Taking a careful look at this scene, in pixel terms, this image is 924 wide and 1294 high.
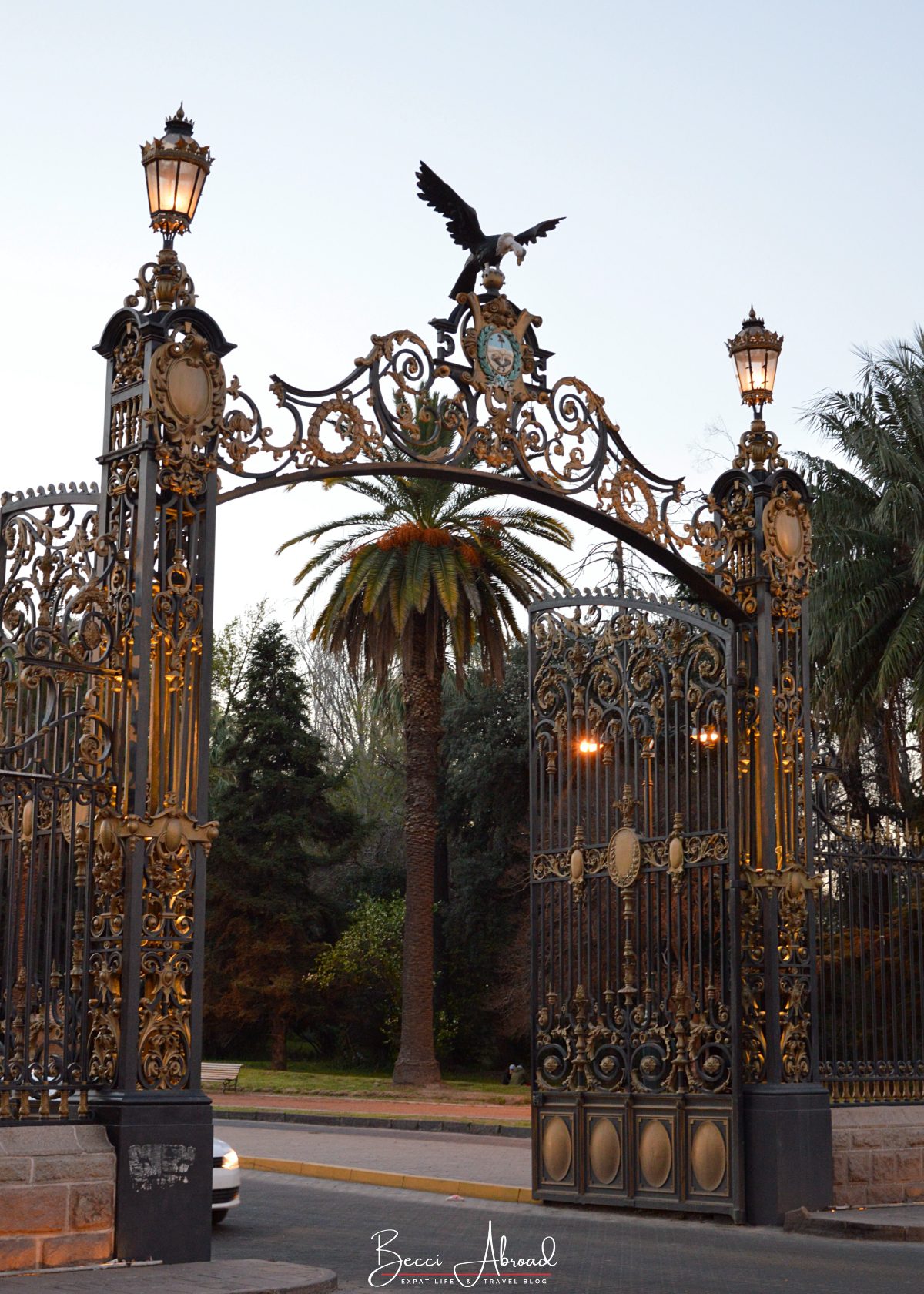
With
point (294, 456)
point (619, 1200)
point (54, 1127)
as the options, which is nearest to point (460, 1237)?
point (619, 1200)

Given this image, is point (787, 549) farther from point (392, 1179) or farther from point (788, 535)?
point (392, 1179)

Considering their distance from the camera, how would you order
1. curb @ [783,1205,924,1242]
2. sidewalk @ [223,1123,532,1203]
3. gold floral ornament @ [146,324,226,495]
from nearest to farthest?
gold floral ornament @ [146,324,226,495] < curb @ [783,1205,924,1242] < sidewalk @ [223,1123,532,1203]

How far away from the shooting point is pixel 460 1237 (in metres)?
11.9

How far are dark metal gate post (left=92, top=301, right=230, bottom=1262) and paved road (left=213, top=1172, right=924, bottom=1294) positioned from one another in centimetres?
129

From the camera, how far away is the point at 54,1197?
29.2 feet

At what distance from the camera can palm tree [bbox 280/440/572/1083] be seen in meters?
31.6

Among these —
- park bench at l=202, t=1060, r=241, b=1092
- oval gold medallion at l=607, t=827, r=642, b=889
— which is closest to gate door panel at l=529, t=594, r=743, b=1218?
oval gold medallion at l=607, t=827, r=642, b=889

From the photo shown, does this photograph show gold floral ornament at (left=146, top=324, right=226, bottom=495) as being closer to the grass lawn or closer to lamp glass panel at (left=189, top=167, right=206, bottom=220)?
lamp glass panel at (left=189, top=167, right=206, bottom=220)

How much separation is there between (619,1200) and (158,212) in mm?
7878

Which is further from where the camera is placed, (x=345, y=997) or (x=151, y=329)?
(x=345, y=997)

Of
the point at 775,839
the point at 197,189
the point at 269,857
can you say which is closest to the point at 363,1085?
the point at 269,857

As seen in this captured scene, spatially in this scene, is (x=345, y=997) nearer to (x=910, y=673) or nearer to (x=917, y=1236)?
(x=910, y=673)

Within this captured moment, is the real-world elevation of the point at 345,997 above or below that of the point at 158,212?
below

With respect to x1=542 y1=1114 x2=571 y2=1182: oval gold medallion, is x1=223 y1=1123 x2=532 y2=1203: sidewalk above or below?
below
